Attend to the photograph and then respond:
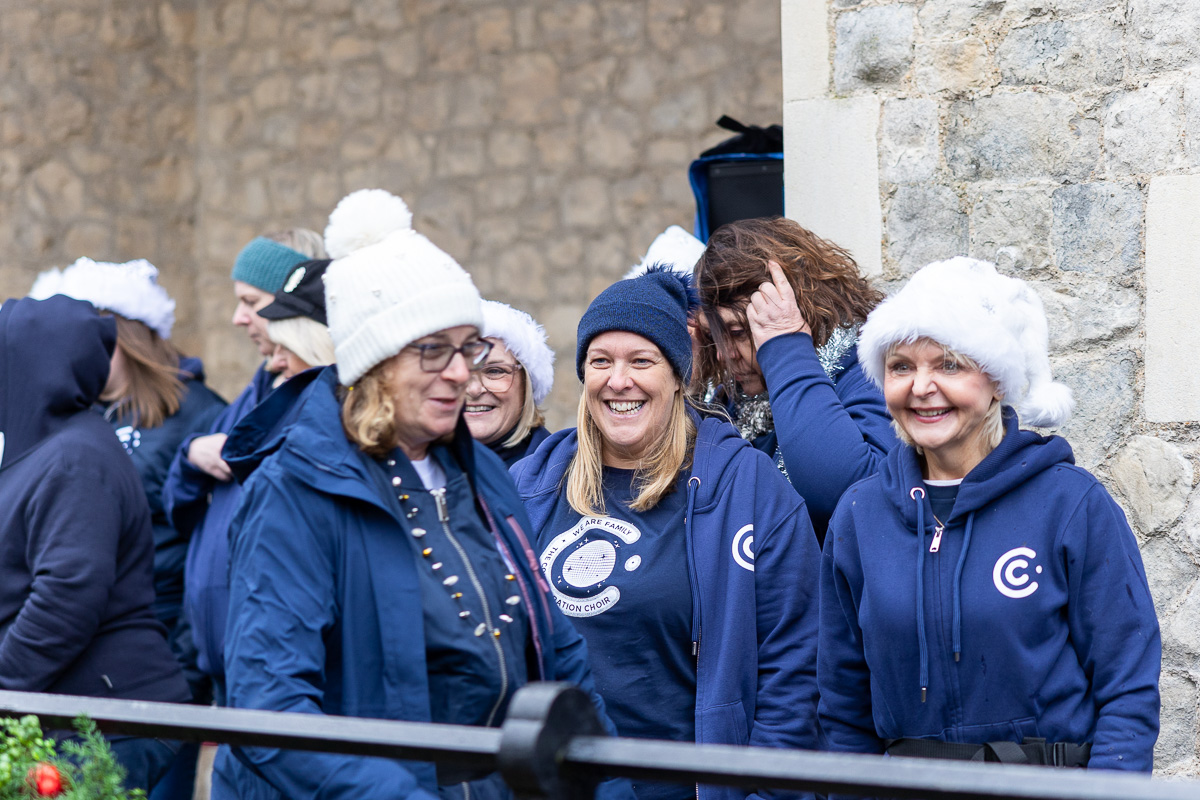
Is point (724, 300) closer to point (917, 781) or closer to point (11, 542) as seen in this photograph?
point (11, 542)

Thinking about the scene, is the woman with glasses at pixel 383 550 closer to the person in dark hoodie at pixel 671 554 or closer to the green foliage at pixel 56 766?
the green foliage at pixel 56 766

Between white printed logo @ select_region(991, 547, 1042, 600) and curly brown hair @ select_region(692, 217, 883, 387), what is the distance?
0.97 meters

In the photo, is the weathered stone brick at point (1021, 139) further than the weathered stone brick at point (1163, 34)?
Yes

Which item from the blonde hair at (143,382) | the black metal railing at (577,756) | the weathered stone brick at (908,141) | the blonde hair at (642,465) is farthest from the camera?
the blonde hair at (143,382)

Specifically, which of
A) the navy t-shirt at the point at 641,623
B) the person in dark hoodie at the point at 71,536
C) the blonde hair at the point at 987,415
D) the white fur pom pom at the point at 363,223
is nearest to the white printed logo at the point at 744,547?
the navy t-shirt at the point at 641,623

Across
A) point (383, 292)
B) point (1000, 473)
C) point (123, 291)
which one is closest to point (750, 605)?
point (1000, 473)

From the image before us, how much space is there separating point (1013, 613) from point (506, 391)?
173cm

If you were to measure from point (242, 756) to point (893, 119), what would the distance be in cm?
268

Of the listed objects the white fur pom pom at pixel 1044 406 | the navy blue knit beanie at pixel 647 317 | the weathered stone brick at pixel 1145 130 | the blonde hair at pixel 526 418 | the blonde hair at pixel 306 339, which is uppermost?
the weathered stone brick at pixel 1145 130

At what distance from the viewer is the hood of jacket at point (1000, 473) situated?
7.47 ft

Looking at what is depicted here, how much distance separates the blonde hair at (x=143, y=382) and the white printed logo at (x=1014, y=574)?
3.11m

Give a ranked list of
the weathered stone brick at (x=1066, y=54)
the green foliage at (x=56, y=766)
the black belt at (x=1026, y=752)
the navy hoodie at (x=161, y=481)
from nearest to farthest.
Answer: the green foliage at (x=56, y=766) → the black belt at (x=1026, y=752) → the weathered stone brick at (x=1066, y=54) → the navy hoodie at (x=161, y=481)

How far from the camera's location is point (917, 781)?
1.10 m

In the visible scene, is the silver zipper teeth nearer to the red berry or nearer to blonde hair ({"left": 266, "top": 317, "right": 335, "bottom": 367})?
the red berry
